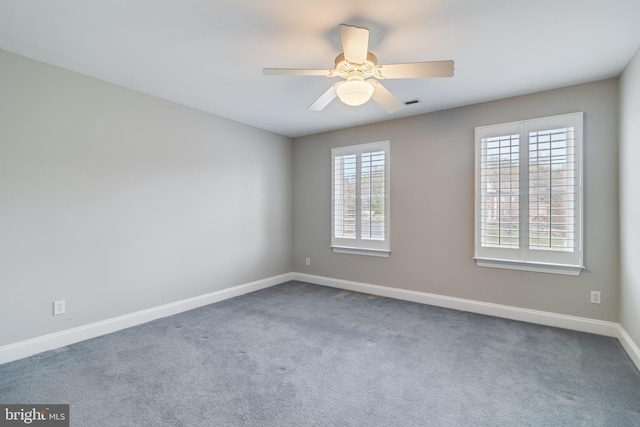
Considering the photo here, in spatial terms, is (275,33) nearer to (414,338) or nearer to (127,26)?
(127,26)

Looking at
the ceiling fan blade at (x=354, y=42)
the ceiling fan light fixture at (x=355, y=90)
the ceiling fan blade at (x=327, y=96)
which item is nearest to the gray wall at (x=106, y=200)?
the ceiling fan blade at (x=327, y=96)

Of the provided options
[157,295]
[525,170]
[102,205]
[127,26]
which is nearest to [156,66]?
[127,26]

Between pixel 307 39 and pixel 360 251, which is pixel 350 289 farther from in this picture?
pixel 307 39

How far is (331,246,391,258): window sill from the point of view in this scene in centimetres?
429

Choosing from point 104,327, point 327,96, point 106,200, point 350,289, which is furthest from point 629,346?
point 106,200

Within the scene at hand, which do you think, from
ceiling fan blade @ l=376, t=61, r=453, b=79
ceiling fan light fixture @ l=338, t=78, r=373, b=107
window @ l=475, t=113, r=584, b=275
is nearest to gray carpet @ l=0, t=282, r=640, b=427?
window @ l=475, t=113, r=584, b=275

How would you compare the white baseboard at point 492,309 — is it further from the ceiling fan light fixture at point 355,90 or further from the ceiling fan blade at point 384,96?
Result: the ceiling fan light fixture at point 355,90

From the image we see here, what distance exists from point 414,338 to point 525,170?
214 centimetres

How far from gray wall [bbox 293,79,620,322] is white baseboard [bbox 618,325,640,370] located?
200 mm

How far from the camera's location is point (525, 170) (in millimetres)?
3279

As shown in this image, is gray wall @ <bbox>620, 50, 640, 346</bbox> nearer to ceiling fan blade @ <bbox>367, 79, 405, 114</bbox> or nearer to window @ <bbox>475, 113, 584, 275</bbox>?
window @ <bbox>475, 113, 584, 275</bbox>

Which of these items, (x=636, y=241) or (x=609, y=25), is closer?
(x=609, y=25)

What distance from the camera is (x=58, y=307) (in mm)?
2707

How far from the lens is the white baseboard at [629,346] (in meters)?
2.38
